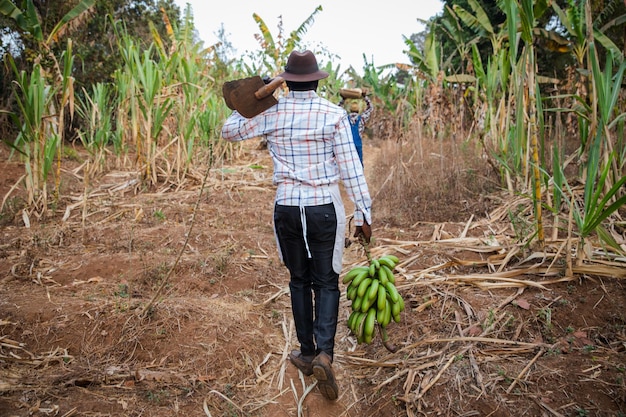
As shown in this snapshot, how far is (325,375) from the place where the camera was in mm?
2447

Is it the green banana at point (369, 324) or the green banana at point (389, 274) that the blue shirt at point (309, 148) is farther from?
the green banana at point (369, 324)

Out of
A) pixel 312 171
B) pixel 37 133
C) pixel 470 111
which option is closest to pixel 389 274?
pixel 312 171

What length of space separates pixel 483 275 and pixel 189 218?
358 cm

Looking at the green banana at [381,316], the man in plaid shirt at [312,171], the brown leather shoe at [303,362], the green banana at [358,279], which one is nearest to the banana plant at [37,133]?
the man in plaid shirt at [312,171]

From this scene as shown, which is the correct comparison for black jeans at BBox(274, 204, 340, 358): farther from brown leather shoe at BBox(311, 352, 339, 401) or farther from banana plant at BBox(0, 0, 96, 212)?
banana plant at BBox(0, 0, 96, 212)

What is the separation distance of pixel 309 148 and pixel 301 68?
1.47 ft

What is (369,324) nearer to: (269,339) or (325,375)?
(325,375)

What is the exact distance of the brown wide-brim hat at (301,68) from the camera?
2398 mm

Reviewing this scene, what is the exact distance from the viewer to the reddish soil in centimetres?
235

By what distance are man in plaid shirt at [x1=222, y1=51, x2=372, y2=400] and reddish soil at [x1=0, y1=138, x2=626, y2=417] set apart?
539 millimetres

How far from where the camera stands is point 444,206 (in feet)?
18.1

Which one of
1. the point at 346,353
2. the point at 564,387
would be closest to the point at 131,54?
the point at 346,353

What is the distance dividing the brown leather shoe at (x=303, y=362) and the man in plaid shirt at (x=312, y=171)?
266mm

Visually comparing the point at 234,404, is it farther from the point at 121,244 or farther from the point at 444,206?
the point at 444,206
